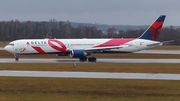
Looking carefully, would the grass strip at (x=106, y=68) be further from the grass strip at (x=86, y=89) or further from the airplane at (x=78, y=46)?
the airplane at (x=78, y=46)

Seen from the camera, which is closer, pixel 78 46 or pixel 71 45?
pixel 71 45

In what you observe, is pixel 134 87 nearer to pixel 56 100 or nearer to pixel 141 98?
pixel 141 98

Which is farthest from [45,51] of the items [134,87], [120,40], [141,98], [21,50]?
[141,98]

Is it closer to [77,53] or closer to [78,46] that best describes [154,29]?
[78,46]

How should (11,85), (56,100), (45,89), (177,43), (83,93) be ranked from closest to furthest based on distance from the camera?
1. (56,100)
2. (83,93)
3. (45,89)
4. (11,85)
5. (177,43)

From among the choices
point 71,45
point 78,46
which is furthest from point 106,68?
point 71,45

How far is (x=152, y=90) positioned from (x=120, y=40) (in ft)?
83.3

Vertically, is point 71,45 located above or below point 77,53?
above

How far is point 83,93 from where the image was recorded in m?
18.2

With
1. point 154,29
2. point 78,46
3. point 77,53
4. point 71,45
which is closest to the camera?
point 77,53

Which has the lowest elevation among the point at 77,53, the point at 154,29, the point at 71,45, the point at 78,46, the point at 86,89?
the point at 86,89

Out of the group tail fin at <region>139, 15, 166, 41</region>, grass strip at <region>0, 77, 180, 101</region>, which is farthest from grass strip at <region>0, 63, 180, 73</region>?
tail fin at <region>139, 15, 166, 41</region>

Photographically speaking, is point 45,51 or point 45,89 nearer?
point 45,89

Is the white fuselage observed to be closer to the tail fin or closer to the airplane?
the airplane
